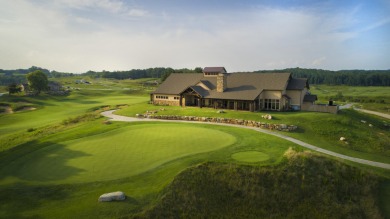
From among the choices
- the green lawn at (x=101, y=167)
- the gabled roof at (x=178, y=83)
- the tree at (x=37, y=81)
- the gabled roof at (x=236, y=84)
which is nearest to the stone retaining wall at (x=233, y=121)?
the green lawn at (x=101, y=167)

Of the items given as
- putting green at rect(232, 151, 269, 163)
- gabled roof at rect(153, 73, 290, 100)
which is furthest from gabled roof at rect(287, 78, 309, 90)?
putting green at rect(232, 151, 269, 163)

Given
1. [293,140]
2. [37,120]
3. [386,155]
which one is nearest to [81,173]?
[293,140]

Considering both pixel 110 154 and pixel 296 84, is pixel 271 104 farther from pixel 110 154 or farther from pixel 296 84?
pixel 110 154

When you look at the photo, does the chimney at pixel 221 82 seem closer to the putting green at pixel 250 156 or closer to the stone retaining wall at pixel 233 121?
the stone retaining wall at pixel 233 121

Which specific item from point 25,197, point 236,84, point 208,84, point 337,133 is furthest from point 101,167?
point 208,84

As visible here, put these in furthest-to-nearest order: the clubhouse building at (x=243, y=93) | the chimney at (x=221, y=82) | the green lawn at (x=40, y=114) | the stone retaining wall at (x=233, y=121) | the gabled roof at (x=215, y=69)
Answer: the gabled roof at (x=215, y=69), the chimney at (x=221, y=82), the clubhouse building at (x=243, y=93), the green lawn at (x=40, y=114), the stone retaining wall at (x=233, y=121)

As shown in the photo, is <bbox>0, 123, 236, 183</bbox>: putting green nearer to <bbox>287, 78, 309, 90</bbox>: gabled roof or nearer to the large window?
the large window
